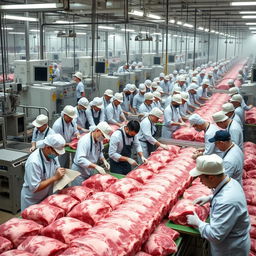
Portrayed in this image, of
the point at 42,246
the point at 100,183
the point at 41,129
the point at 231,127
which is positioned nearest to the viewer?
the point at 42,246

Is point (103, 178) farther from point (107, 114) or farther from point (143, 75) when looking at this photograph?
point (143, 75)

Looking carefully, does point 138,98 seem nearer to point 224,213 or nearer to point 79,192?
point 79,192

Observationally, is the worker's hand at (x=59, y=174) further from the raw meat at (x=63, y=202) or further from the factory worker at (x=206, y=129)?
the factory worker at (x=206, y=129)

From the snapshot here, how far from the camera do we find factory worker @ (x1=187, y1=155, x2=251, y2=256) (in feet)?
11.3

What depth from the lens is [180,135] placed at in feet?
25.6

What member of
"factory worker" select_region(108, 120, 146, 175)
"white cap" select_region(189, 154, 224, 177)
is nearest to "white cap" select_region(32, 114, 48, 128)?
"factory worker" select_region(108, 120, 146, 175)

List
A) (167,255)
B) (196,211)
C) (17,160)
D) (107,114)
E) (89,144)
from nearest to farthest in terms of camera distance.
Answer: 1. (167,255)
2. (196,211)
3. (89,144)
4. (17,160)
5. (107,114)

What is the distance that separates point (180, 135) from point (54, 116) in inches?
171

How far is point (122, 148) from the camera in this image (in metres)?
6.23

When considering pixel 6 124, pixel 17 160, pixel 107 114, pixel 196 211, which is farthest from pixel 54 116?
pixel 196 211

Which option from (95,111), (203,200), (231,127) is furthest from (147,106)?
(203,200)

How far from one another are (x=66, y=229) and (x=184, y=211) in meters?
1.37

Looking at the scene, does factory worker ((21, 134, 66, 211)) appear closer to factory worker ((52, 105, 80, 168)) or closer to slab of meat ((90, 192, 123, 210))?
slab of meat ((90, 192, 123, 210))

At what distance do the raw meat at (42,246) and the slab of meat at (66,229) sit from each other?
0.34ft
